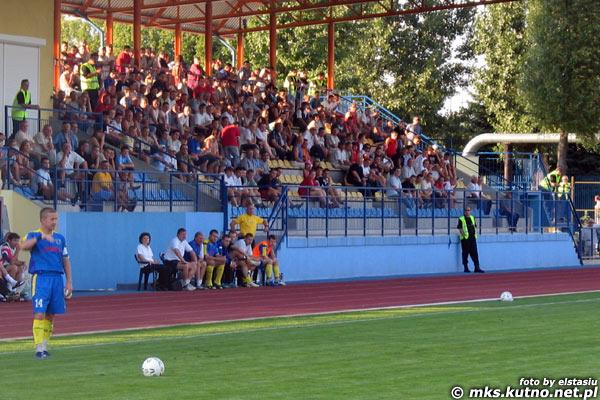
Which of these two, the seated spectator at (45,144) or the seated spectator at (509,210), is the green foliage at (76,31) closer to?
the seated spectator at (509,210)

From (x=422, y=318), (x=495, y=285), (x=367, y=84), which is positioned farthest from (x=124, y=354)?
(x=367, y=84)

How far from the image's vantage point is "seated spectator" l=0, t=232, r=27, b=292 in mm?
23875

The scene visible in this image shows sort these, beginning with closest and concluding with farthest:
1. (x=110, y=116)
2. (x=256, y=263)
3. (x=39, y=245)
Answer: (x=39, y=245) < (x=256, y=263) < (x=110, y=116)

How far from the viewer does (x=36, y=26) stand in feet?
107

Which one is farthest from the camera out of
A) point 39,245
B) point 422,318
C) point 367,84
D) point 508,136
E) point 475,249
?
point 367,84

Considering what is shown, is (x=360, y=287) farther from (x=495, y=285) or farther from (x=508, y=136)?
(x=508, y=136)

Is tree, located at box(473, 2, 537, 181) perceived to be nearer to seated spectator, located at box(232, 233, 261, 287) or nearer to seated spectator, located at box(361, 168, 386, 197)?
seated spectator, located at box(361, 168, 386, 197)

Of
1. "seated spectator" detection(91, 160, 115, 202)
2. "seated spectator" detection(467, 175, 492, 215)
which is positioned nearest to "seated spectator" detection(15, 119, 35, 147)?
"seated spectator" detection(91, 160, 115, 202)

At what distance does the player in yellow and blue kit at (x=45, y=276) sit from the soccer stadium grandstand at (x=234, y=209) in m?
0.06

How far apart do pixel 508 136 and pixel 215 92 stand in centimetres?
2669

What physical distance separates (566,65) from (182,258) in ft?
116

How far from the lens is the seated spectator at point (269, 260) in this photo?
2983 centimetres

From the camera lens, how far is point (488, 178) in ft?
152

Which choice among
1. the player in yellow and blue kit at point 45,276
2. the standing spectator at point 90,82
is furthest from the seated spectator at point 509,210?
the player in yellow and blue kit at point 45,276
